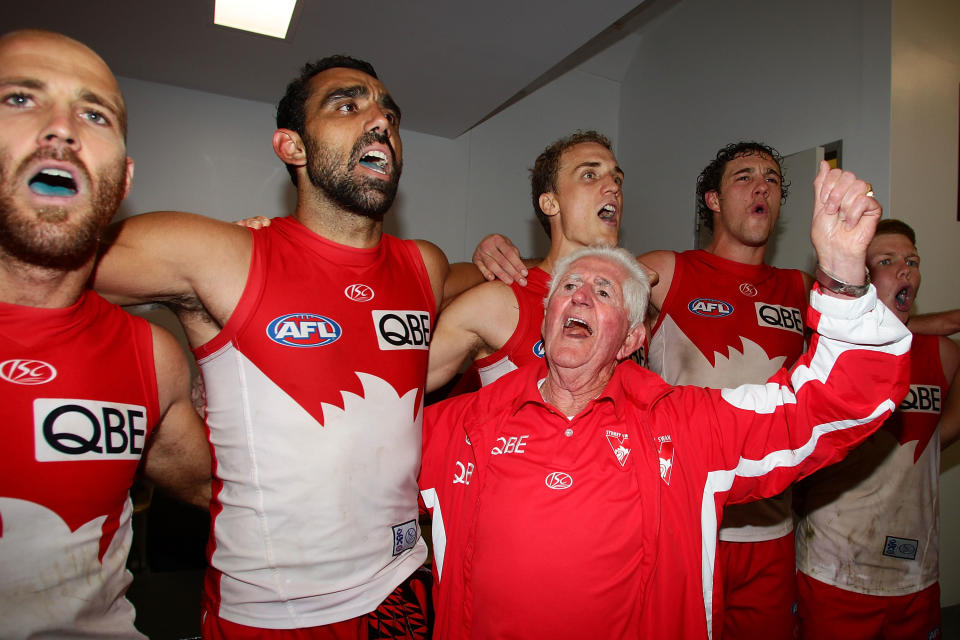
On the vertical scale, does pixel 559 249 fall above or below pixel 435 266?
above

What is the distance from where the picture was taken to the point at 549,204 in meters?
2.60

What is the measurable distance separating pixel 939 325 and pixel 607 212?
167cm

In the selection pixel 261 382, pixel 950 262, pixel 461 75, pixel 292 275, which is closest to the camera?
pixel 261 382

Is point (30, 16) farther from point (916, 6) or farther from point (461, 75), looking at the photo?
point (916, 6)

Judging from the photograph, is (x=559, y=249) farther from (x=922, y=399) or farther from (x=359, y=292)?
(x=922, y=399)

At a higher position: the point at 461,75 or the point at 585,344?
the point at 461,75

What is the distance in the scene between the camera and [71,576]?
4.25 feet

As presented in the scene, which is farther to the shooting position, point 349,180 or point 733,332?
point 733,332

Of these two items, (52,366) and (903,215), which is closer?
(52,366)

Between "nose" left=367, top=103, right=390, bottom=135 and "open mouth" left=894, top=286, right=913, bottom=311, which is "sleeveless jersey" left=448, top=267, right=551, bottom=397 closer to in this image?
"nose" left=367, top=103, right=390, bottom=135

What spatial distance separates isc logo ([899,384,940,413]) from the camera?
8.12 feet

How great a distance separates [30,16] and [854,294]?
4.01 m

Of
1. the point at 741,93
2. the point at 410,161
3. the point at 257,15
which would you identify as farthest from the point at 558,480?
the point at 410,161

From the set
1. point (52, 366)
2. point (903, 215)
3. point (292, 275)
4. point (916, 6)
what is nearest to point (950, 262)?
point (903, 215)
